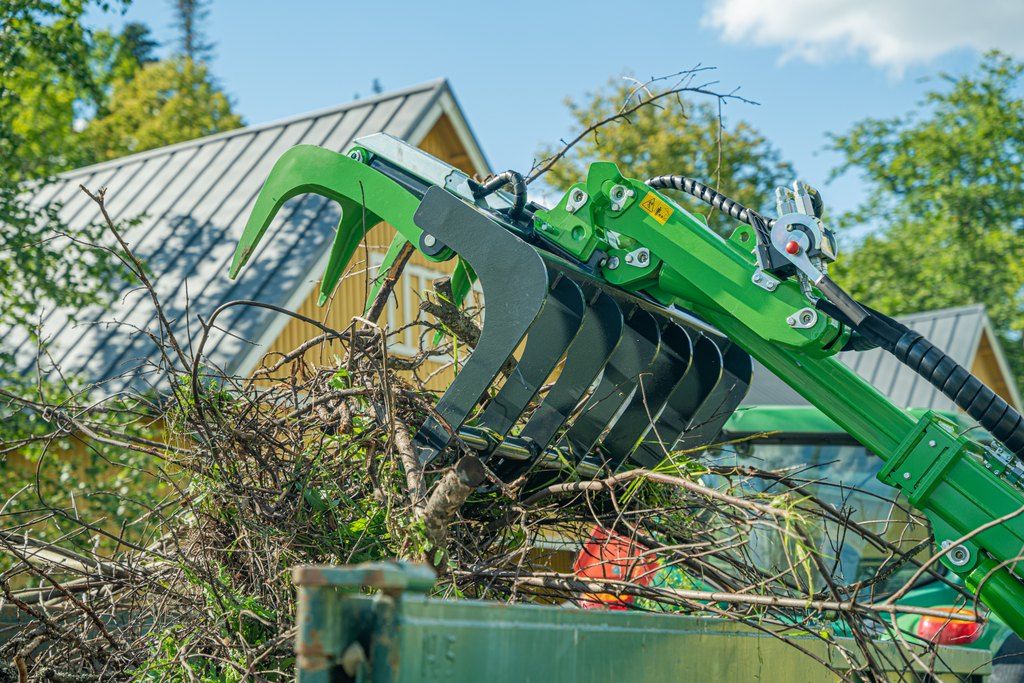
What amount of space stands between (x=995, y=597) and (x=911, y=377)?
682 inches

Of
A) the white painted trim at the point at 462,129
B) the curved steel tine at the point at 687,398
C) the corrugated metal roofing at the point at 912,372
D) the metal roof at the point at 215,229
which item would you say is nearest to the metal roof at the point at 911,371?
the corrugated metal roofing at the point at 912,372

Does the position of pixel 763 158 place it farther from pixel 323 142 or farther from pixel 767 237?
pixel 767 237

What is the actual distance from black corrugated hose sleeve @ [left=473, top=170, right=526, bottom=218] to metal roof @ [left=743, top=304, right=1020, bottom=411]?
327 inches

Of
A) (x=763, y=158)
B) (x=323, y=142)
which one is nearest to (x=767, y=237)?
(x=323, y=142)

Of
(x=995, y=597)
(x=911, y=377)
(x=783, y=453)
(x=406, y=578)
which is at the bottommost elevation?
(x=406, y=578)

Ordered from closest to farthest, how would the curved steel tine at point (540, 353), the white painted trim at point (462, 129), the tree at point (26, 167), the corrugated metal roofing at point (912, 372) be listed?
the curved steel tine at point (540, 353) → the tree at point (26, 167) → the corrugated metal roofing at point (912, 372) → the white painted trim at point (462, 129)

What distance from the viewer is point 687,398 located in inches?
151

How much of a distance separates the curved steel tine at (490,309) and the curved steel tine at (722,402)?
112 cm

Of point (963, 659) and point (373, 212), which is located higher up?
point (373, 212)

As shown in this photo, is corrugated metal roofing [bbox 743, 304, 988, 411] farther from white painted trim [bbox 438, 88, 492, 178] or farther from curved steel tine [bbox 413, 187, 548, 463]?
curved steel tine [bbox 413, 187, 548, 463]

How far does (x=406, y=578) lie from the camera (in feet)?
5.17

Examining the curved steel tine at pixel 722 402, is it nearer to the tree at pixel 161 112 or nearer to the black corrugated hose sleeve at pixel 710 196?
the black corrugated hose sleeve at pixel 710 196

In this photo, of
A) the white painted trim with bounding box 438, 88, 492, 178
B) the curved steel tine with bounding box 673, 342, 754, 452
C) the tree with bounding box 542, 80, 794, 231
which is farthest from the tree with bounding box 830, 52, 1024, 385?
the curved steel tine with bounding box 673, 342, 754, 452

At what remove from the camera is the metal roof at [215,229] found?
1161cm
